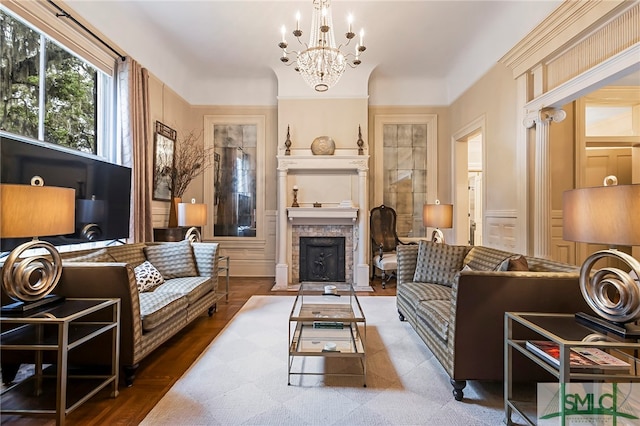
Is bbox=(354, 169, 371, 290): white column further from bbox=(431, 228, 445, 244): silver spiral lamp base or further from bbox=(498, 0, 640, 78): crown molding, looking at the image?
bbox=(498, 0, 640, 78): crown molding

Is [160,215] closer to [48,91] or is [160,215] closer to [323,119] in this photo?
[48,91]

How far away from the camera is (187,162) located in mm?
5195

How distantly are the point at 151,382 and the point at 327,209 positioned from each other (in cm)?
344

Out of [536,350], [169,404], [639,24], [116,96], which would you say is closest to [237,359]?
[169,404]

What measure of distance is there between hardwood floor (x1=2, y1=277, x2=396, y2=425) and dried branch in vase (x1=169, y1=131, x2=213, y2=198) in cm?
219

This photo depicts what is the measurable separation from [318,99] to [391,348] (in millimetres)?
4058

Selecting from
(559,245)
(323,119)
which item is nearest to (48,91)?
(323,119)

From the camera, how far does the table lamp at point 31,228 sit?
1.45 m

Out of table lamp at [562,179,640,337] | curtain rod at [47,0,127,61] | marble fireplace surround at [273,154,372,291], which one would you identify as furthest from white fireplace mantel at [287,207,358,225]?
table lamp at [562,179,640,337]

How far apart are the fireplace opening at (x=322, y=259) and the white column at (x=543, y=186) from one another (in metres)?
2.79

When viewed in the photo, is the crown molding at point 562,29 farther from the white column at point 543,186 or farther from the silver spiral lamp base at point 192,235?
the silver spiral lamp base at point 192,235

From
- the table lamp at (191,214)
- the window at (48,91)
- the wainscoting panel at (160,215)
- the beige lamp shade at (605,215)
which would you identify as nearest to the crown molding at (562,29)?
the beige lamp shade at (605,215)

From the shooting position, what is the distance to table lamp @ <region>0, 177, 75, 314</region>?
1451mm

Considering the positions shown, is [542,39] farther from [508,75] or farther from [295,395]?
[295,395]
